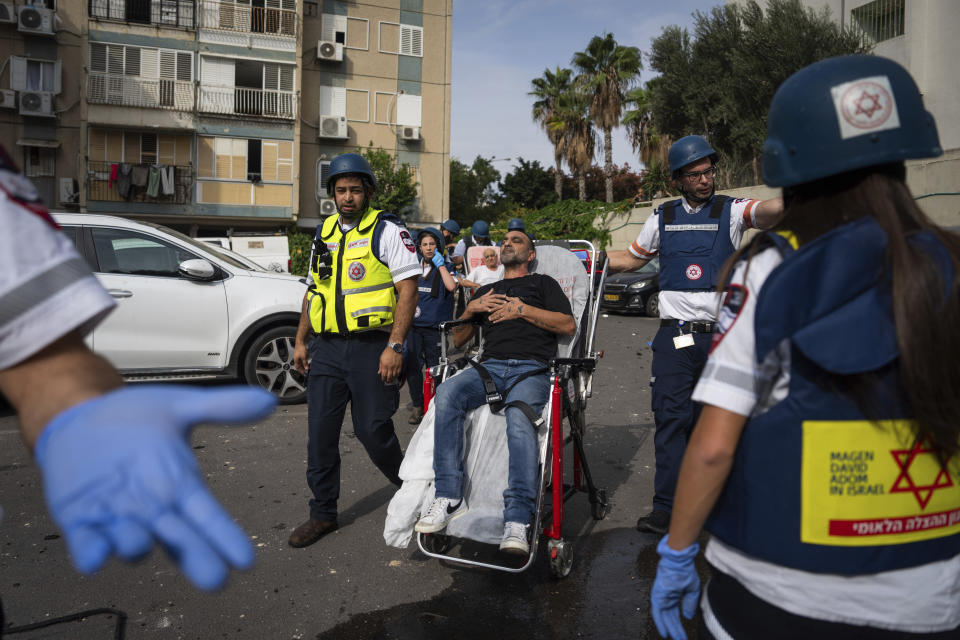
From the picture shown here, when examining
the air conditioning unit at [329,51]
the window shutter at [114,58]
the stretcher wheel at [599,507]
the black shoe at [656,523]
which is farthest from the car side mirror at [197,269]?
the air conditioning unit at [329,51]

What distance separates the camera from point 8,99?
27109mm

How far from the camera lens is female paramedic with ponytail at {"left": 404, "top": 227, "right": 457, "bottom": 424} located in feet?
23.7

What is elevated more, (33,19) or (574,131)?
(33,19)

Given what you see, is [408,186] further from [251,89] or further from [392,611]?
[392,611]

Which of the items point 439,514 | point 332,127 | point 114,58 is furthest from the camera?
point 332,127

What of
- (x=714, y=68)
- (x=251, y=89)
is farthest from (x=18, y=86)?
(x=714, y=68)

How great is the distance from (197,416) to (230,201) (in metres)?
31.1

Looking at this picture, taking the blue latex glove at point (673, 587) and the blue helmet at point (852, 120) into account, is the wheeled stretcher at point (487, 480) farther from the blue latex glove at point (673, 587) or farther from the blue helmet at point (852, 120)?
the blue helmet at point (852, 120)

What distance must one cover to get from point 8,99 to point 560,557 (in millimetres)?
30603

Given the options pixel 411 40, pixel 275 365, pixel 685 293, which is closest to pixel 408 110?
pixel 411 40

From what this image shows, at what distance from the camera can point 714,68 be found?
25.5m

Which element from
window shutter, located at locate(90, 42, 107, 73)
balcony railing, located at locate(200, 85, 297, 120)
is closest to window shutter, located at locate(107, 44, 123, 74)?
window shutter, located at locate(90, 42, 107, 73)

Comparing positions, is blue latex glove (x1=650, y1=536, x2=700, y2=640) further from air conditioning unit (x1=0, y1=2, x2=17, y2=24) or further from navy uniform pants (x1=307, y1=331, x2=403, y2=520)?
air conditioning unit (x1=0, y1=2, x2=17, y2=24)

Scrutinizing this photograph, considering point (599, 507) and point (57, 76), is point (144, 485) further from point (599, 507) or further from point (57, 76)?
point (57, 76)
